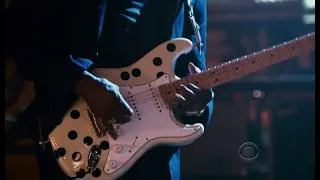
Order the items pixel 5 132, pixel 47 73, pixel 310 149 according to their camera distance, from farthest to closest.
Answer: pixel 310 149
pixel 5 132
pixel 47 73

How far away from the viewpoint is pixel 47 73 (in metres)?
0.75

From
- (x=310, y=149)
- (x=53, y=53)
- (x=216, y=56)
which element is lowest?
(x=310, y=149)

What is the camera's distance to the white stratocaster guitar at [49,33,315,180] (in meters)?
0.80

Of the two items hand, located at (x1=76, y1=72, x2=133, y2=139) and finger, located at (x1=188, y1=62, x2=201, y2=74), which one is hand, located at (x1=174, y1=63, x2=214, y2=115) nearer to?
finger, located at (x1=188, y1=62, x2=201, y2=74)

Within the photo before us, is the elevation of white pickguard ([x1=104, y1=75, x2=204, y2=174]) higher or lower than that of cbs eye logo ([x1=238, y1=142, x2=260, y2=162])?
higher

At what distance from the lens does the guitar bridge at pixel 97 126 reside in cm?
79

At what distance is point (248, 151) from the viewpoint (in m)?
0.97

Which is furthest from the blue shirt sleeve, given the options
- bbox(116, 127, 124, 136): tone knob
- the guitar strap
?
bbox(116, 127, 124, 136): tone knob

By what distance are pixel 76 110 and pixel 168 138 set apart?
0.52 feet

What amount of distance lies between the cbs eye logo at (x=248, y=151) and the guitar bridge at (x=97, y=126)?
31 cm

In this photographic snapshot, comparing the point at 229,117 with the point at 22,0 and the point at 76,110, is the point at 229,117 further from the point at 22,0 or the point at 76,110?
the point at 22,0

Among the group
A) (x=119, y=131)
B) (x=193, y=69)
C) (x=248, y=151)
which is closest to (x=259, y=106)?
(x=248, y=151)

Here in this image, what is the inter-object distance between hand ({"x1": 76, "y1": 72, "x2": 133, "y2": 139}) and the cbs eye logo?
292mm

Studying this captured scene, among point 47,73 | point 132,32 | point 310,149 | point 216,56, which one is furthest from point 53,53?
point 310,149
